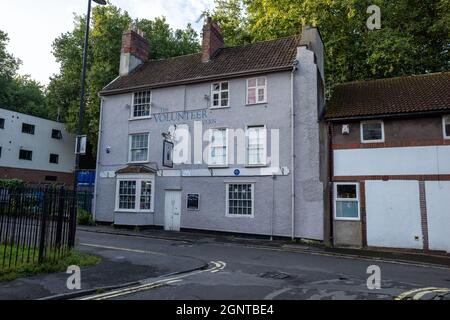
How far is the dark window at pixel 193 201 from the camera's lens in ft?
65.4

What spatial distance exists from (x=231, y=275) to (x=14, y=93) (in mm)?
43549

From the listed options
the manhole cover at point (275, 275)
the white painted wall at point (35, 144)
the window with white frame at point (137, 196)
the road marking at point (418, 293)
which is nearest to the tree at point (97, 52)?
the white painted wall at point (35, 144)

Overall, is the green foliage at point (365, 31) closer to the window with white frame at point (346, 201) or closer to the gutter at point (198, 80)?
the gutter at point (198, 80)

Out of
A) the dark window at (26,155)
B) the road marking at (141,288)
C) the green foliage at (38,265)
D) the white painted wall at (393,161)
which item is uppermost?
the dark window at (26,155)

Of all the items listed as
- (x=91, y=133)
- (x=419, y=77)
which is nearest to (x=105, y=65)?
(x=91, y=133)

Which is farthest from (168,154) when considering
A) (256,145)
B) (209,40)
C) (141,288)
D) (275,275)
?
(141,288)

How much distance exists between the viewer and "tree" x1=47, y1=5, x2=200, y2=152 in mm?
31281

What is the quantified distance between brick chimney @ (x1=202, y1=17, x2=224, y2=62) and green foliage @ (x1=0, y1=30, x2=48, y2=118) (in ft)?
99.1

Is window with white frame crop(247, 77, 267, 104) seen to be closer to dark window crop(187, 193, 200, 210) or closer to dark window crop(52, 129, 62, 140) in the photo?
dark window crop(187, 193, 200, 210)

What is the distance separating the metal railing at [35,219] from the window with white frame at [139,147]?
1138cm

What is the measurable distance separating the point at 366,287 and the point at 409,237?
8.71m

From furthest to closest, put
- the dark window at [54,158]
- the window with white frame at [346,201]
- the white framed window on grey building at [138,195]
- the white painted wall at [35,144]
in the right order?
1. the dark window at [54,158]
2. the white painted wall at [35,144]
3. the white framed window on grey building at [138,195]
4. the window with white frame at [346,201]

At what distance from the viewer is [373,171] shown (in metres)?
16.8

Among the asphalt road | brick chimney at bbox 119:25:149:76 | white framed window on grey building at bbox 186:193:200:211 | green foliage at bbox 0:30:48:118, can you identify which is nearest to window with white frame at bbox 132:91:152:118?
brick chimney at bbox 119:25:149:76
